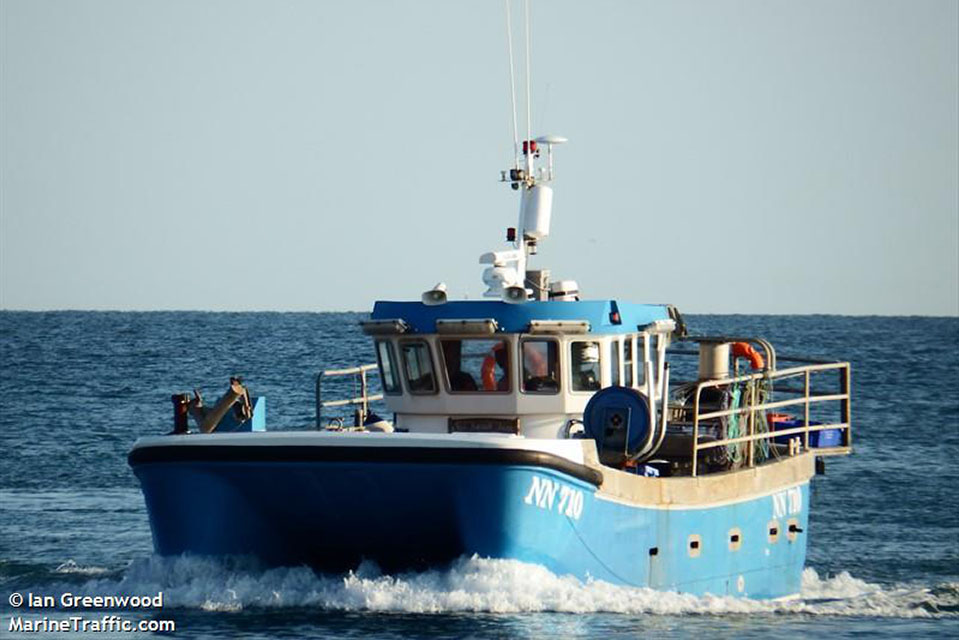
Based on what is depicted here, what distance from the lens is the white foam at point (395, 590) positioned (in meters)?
19.8

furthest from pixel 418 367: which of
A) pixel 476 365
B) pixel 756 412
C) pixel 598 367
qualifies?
pixel 756 412

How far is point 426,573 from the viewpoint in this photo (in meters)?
20.3

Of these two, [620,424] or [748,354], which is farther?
[748,354]

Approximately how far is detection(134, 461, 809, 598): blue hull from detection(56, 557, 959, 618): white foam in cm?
14

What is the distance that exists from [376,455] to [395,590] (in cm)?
159

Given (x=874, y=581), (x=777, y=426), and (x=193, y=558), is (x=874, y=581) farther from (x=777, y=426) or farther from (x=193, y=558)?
(x=193, y=558)

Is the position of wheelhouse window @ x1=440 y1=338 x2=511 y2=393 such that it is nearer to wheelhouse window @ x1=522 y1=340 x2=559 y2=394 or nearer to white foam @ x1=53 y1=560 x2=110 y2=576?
wheelhouse window @ x1=522 y1=340 x2=559 y2=394

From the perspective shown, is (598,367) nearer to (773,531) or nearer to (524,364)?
(524,364)

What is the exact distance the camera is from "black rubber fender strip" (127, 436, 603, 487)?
19281mm

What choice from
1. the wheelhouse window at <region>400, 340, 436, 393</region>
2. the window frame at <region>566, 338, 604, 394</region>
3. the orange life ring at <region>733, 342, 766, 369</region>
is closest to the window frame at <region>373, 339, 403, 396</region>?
the wheelhouse window at <region>400, 340, 436, 393</region>

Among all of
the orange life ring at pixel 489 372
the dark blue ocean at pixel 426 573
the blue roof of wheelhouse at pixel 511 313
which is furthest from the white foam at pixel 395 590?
the blue roof of wheelhouse at pixel 511 313

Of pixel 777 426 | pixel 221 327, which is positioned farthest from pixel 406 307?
pixel 221 327

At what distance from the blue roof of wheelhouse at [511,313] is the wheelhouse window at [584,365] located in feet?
0.69

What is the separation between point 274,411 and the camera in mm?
50219
